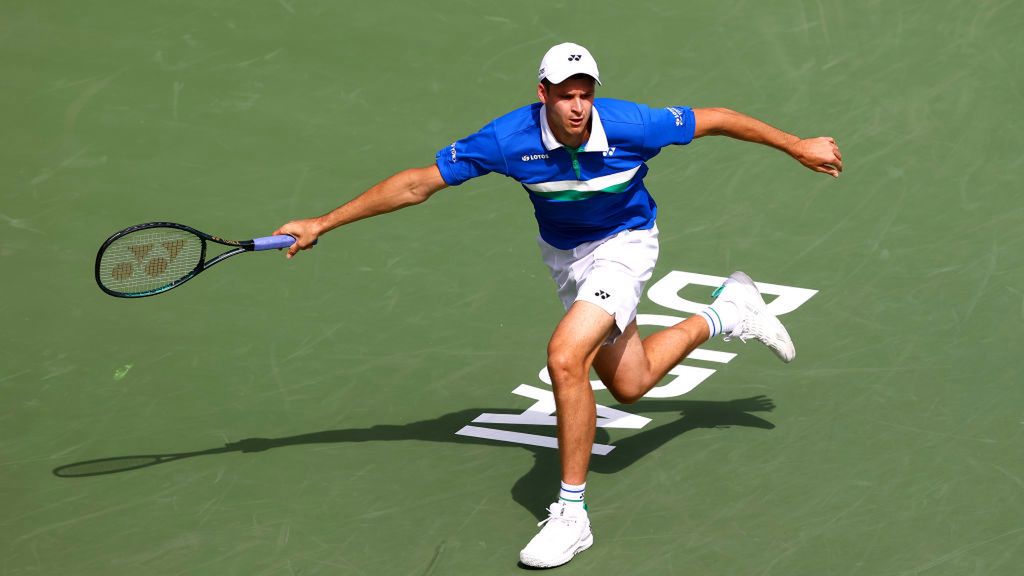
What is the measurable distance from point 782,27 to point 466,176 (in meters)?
5.67

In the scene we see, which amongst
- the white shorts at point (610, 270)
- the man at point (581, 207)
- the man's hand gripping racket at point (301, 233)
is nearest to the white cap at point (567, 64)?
the man at point (581, 207)

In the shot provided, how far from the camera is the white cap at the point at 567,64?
266 inches

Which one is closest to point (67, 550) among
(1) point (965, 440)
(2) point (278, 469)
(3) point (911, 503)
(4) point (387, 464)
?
(2) point (278, 469)

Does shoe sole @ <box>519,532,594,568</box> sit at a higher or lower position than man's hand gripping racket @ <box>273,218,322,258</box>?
lower

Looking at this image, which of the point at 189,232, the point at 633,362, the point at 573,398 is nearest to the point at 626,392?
the point at 633,362

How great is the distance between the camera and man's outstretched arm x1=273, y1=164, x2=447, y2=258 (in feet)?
23.7

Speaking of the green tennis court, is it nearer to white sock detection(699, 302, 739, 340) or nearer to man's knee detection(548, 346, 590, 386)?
white sock detection(699, 302, 739, 340)

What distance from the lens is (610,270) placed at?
719cm

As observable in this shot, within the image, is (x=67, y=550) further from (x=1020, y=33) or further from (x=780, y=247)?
(x=1020, y=33)

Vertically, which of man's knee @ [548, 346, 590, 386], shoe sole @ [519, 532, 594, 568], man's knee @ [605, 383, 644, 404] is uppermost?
man's knee @ [548, 346, 590, 386]

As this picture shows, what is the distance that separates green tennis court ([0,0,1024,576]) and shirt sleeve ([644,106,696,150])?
1.56 meters

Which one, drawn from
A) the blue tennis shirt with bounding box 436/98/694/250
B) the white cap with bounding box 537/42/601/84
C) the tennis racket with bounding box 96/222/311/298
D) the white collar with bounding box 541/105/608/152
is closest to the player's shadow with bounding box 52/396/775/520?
the tennis racket with bounding box 96/222/311/298

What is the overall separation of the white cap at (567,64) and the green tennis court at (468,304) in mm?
1985

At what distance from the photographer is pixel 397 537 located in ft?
22.7
